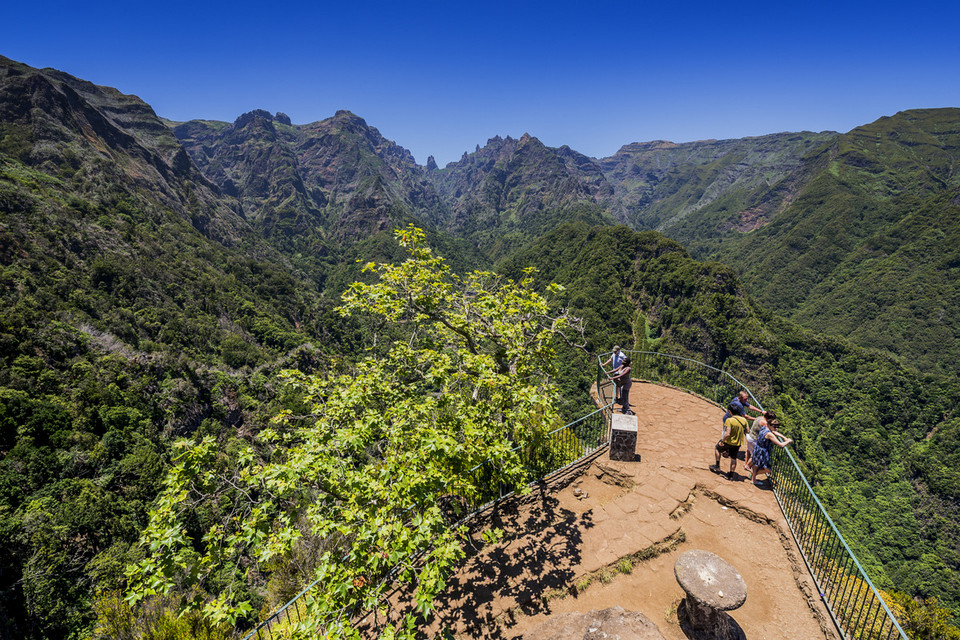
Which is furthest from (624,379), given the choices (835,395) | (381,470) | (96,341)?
(835,395)

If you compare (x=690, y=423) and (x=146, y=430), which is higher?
(x=690, y=423)

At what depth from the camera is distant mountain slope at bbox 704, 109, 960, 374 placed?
320 ft

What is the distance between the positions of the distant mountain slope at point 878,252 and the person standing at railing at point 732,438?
12898cm

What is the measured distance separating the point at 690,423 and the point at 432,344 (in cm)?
903

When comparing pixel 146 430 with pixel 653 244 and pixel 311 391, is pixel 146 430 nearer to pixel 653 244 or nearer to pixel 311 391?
pixel 311 391

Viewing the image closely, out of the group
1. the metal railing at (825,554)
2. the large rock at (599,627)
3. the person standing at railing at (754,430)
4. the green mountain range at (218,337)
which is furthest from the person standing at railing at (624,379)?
the green mountain range at (218,337)

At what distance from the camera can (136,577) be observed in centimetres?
478

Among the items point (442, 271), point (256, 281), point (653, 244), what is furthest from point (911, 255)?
point (256, 281)

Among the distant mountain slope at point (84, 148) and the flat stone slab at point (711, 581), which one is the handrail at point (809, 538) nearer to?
the flat stone slab at point (711, 581)

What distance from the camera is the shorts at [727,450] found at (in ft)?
29.9

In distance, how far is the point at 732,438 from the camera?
897cm

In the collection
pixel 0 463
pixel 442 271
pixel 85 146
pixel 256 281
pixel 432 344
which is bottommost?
pixel 0 463

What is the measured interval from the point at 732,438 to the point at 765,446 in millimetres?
684

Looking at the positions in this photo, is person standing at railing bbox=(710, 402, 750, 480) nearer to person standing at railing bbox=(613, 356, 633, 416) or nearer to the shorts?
the shorts
